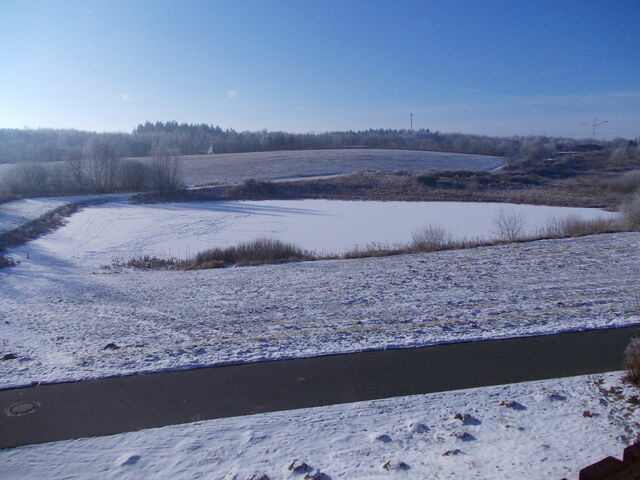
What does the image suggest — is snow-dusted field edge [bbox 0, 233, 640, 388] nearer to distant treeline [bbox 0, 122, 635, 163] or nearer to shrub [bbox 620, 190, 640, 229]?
shrub [bbox 620, 190, 640, 229]

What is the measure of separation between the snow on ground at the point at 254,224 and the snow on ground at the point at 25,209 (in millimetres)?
2894

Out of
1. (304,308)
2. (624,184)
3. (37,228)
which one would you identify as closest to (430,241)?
(304,308)

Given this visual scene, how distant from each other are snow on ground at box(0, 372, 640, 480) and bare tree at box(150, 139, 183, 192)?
178 ft

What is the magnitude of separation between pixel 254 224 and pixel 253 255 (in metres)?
16.2

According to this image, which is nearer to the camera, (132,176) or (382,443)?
(382,443)

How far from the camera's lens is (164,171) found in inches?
2265

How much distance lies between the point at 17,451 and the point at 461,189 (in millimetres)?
54120

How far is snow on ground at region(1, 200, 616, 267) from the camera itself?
1013 inches

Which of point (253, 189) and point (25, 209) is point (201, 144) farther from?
point (25, 209)

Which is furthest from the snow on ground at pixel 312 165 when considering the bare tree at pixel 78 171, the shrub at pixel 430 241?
the shrub at pixel 430 241

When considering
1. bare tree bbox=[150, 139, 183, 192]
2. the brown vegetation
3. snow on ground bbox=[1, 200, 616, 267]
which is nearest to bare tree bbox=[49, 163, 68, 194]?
bare tree bbox=[150, 139, 183, 192]

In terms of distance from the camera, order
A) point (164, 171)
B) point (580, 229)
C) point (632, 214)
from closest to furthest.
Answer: point (580, 229) → point (632, 214) → point (164, 171)

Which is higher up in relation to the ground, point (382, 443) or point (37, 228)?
point (382, 443)

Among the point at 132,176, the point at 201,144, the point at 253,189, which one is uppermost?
the point at 201,144
